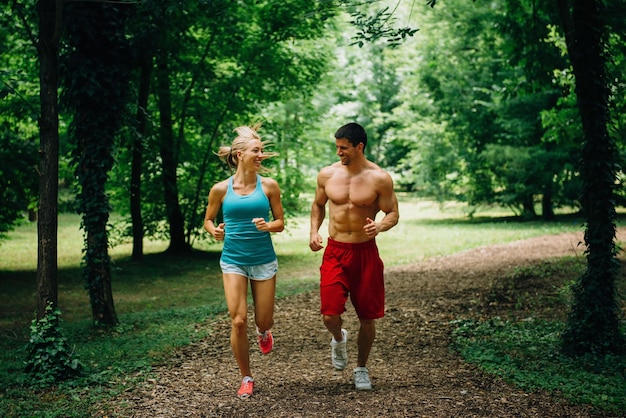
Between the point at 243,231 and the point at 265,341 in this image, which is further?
the point at 265,341

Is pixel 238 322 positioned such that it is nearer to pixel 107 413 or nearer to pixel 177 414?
pixel 177 414

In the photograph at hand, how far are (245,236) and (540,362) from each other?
3.34 m

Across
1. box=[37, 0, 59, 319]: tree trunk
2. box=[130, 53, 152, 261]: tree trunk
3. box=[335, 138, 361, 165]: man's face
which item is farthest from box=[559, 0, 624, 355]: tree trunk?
box=[130, 53, 152, 261]: tree trunk

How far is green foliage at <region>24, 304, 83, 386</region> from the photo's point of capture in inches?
246

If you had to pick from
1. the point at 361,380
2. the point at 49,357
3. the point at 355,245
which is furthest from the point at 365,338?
the point at 49,357

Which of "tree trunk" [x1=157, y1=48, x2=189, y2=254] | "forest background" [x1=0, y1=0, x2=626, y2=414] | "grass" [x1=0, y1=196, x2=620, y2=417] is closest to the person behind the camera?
"grass" [x1=0, y1=196, x2=620, y2=417]

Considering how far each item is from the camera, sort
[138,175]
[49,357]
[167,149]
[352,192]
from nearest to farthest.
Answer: [352,192] < [49,357] < [138,175] < [167,149]

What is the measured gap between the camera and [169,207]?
17828mm

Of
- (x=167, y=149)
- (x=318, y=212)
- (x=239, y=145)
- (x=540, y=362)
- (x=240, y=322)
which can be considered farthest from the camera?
(x=167, y=149)

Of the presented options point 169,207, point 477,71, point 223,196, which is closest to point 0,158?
point 169,207

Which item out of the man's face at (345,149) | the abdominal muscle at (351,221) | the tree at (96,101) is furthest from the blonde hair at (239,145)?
the tree at (96,101)

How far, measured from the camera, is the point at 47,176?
21.6 ft

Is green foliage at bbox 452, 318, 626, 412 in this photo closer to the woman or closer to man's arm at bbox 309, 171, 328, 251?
man's arm at bbox 309, 171, 328, 251

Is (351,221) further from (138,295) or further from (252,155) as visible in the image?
(138,295)
